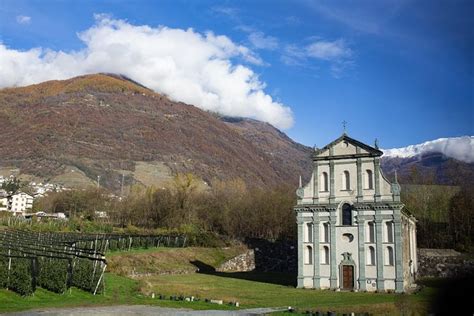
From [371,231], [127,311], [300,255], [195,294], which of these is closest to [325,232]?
[300,255]

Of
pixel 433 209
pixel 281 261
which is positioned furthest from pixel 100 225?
pixel 433 209

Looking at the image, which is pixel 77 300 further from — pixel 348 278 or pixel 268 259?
pixel 268 259

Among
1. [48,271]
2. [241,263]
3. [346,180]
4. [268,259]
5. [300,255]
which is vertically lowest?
[48,271]

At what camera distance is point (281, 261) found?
63.4 meters

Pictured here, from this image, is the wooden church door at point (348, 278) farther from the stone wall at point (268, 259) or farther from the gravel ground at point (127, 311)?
the stone wall at point (268, 259)

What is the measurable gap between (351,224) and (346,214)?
3.17 ft

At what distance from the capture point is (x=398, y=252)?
39750 mm

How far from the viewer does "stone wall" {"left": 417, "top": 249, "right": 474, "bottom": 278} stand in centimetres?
5094

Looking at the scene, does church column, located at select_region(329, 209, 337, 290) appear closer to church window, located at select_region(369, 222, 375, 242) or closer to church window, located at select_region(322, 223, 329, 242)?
church window, located at select_region(322, 223, 329, 242)

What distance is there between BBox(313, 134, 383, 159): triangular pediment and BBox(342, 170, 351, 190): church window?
1559 mm

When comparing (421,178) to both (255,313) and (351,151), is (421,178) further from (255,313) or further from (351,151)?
(255,313)

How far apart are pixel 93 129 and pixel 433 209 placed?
468 ft

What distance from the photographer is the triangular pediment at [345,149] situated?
138 feet

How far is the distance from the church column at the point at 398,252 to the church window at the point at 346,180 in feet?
14.4
